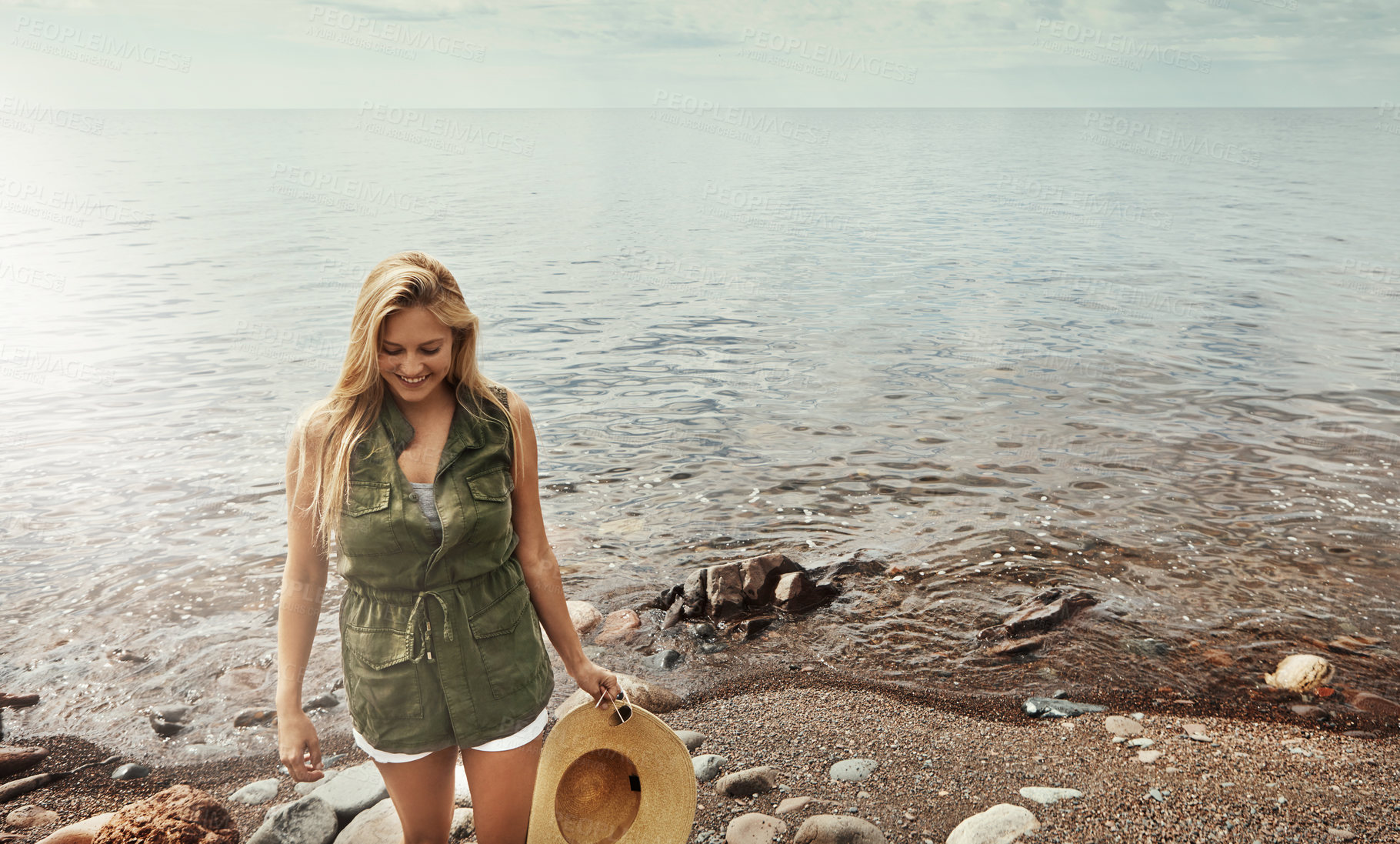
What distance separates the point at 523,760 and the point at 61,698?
181 inches

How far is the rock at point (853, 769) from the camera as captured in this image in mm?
4658

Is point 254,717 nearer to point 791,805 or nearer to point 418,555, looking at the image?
point 791,805

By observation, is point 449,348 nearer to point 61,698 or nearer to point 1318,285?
point 61,698

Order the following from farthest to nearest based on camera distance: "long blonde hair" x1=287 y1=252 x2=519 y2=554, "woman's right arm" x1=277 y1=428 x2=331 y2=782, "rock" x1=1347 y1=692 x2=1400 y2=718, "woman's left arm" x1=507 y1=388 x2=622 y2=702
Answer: "rock" x1=1347 y1=692 x2=1400 y2=718 → "woman's left arm" x1=507 y1=388 x2=622 y2=702 → "woman's right arm" x1=277 y1=428 x2=331 y2=782 → "long blonde hair" x1=287 y1=252 x2=519 y2=554

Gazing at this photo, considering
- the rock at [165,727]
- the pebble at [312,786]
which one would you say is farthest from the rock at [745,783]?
the rock at [165,727]

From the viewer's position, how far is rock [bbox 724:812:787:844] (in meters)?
4.16

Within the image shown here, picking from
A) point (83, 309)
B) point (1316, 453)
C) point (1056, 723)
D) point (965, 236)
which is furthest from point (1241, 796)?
point (965, 236)

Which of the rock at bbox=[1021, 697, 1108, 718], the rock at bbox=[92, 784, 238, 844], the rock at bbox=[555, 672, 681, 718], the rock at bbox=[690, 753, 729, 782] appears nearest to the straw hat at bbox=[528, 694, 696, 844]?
the rock at bbox=[690, 753, 729, 782]

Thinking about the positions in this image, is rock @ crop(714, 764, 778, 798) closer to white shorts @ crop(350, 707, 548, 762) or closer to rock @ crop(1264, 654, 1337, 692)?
white shorts @ crop(350, 707, 548, 762)

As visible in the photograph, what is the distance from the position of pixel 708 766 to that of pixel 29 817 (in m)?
3.42

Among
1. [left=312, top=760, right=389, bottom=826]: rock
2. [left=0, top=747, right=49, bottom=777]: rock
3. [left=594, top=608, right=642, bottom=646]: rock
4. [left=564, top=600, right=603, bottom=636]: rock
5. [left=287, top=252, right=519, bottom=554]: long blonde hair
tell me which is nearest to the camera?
[left=287, top=252, right=519, bottom=554]: long blonde hair

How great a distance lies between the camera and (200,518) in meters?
8.87

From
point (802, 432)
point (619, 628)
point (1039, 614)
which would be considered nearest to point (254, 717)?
point (619, 628)

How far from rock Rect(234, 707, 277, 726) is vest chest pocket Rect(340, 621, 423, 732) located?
3.29m
